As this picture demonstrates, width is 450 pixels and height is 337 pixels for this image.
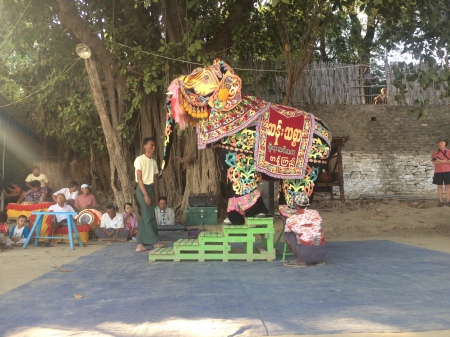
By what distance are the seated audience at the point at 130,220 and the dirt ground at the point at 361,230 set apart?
617 mm

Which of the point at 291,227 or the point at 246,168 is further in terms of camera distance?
the point at 246,168

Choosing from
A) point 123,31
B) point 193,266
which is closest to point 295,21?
point 123,31

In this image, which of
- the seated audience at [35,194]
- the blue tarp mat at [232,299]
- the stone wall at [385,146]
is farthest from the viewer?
the stone wall at [385,146]

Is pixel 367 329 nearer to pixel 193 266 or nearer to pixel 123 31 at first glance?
pixel 193 266

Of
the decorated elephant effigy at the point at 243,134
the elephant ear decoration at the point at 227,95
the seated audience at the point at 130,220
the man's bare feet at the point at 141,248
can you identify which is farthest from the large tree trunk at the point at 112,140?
the elephant ear decoration at the point at 227,95

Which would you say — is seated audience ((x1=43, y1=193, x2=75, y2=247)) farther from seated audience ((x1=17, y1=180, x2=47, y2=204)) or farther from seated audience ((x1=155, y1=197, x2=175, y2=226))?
seated audience ((x1=17, y1=180, x2=47, y2=204))

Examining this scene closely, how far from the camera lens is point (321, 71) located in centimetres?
1213

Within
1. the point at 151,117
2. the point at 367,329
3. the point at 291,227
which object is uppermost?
the point at 151,117

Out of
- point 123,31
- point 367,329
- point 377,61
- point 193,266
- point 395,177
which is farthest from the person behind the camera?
point 377,61

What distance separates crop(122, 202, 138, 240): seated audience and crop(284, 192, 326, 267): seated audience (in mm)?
3385

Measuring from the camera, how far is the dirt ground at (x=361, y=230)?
17.9ft

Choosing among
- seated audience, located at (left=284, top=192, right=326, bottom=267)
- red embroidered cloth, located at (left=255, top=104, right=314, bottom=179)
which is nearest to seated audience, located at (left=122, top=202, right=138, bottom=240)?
red embroidered cloth, located at (left=255, top=104, right=314, bottom=179)

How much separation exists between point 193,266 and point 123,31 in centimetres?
554

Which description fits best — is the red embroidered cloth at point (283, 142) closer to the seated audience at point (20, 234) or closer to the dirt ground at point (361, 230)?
the dirt ground at point (361, 230)
